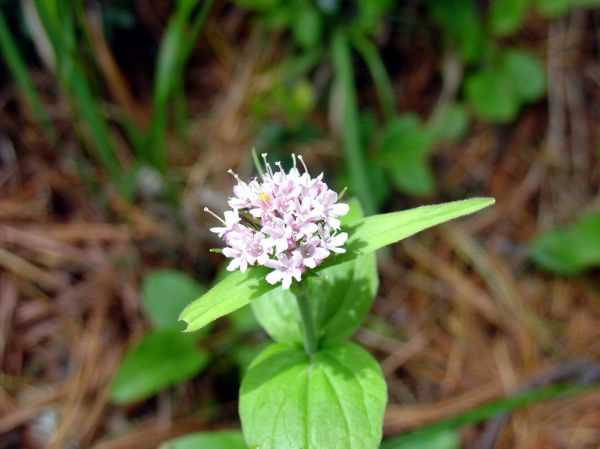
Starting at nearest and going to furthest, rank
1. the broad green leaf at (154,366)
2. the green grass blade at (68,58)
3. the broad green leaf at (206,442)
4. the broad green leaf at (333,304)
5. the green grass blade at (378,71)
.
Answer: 1. the broad green leaf at (333,304)
2. the broad green leaf at (206,442)
3. the green grass blade at (68,58)
4. the broad green leaf at (154,366)
5. the green grass blade at (378,71)

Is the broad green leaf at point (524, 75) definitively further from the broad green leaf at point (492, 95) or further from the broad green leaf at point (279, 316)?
the broad green leaf at point (279, 316)

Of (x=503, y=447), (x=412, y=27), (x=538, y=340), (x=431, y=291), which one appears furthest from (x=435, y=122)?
(x=503, y=447)

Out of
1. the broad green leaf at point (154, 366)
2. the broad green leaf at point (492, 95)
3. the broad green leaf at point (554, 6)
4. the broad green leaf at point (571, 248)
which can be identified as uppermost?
the broad green leaf at point (554, 6)

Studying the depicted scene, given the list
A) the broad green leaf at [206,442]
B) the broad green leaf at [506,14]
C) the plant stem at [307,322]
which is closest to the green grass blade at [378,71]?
the broad green leaf at [506,14]

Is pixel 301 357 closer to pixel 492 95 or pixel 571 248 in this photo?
pixel 571 248

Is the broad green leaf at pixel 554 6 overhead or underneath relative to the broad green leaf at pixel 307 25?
underneath

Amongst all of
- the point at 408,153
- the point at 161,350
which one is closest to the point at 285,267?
the point at 161,350
